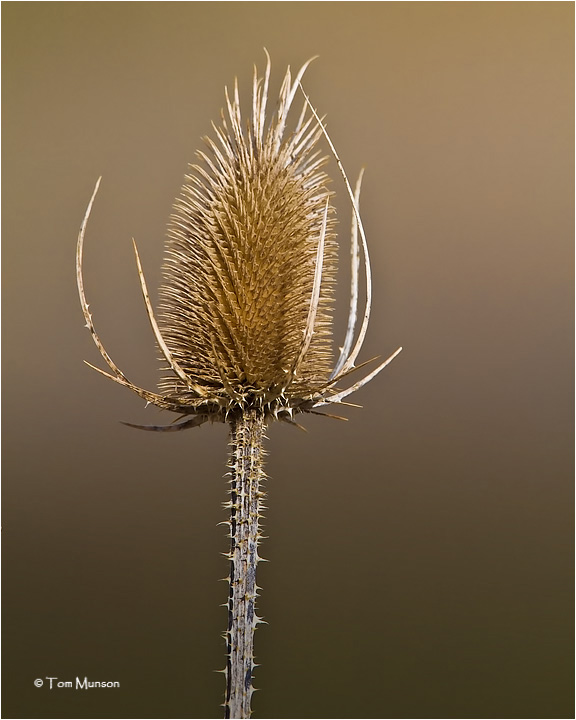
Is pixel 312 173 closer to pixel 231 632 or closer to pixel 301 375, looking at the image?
pixel 301 375

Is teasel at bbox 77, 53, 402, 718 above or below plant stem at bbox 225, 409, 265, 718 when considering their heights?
above

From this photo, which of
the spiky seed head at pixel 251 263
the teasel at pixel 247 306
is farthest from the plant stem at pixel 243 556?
the spiky seed head at pixel 251 263

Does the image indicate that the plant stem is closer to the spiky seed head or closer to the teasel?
the teasel

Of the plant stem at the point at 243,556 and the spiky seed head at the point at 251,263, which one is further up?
the spiky seed head at the point at 251,263

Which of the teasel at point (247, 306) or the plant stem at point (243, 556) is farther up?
the teasel at point (247, 306)

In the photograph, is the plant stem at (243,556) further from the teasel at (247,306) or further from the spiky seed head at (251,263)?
the spiky seed head at (251,263)

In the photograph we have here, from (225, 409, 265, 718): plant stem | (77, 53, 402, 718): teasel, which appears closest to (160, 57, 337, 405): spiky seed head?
(77, 53, 402, 718): teasel

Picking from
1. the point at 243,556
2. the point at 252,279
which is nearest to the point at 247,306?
the point at 252,279
